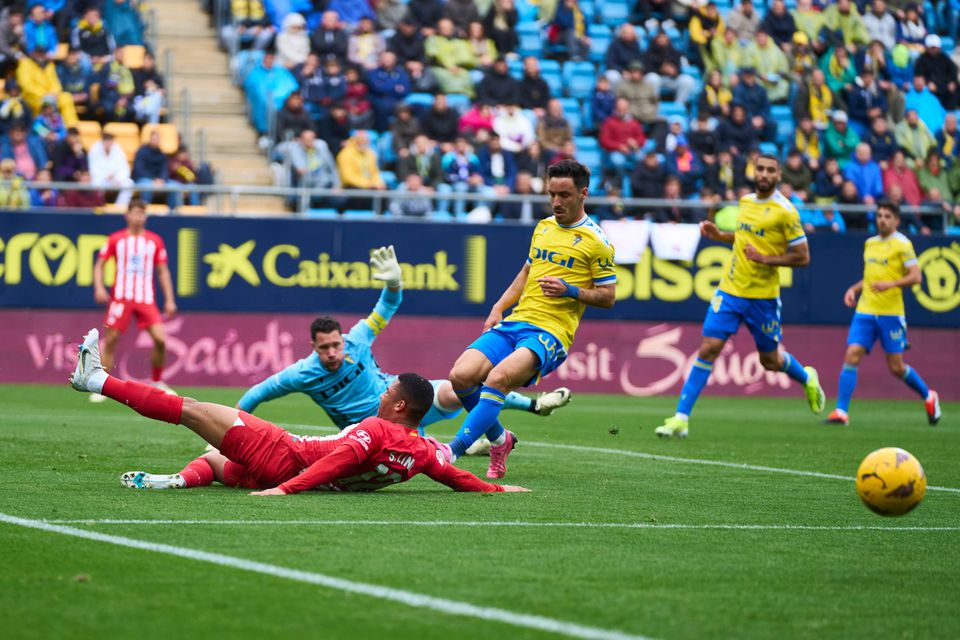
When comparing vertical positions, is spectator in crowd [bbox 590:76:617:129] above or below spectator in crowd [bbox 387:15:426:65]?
below

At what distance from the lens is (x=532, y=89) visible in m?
25.1

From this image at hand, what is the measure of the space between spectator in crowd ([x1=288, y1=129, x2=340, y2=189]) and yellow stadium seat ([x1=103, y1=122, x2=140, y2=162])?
233 centimetres

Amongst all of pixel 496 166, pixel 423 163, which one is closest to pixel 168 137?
pixel 423 163

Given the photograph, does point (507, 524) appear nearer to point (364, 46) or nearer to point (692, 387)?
point (692, 387)

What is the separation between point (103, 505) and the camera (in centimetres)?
801

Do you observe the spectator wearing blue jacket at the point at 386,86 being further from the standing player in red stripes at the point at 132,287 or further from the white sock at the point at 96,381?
the white sock at the point at 96,381

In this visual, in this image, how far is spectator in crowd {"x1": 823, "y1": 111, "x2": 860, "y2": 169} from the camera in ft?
85.6

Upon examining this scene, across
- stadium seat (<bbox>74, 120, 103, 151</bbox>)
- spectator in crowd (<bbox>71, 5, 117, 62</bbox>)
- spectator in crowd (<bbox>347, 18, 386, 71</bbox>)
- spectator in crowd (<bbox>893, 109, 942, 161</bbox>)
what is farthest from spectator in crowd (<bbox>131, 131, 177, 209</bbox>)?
spectator in crowd (<bbox>893, 109, 942, 161</bbox>)

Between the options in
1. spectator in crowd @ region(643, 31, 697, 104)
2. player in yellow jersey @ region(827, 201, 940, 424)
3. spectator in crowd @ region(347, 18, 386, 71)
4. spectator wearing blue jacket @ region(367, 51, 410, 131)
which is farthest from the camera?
spectator in crowd @ region(643, 31, 697, 104)

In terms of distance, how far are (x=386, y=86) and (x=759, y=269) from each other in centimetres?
1063

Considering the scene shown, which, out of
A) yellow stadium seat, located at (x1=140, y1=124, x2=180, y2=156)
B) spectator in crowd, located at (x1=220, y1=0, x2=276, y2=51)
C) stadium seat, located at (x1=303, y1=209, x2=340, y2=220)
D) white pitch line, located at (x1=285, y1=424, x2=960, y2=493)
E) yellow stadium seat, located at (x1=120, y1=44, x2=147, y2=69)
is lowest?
white pitch line, located at (x1=285, y1=424, x2=960, y2=493)

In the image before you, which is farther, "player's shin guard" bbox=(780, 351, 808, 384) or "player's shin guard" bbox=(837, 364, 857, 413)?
"player's shin guard" bbox=(837, 364, 857, 413)

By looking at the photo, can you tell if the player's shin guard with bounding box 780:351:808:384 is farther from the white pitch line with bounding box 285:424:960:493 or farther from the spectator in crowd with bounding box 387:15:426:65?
the spectator in crowd with bounding box 387:15:426:65

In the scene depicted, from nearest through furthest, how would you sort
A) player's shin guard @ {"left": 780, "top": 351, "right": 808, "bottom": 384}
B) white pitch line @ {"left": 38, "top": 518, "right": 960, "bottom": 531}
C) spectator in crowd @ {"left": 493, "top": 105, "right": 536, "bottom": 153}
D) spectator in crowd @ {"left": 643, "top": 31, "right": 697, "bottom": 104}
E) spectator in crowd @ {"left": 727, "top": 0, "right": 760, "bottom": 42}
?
white pitch line @ {"left": 38, "top": 518, "right": 960, "bottom": 531}, player's shin guard @ {"left": 780, "top": 351, "right": 808, "bottom": 384}, spectator in crowd @ {"left": 493, "top": 105, "right": 536, "bottom": 153}, spectator in crowd @ {"left": 643, "top": 31, "right": 697, "bottom": 104}, spectator in crowd @ {"left": 727, "top": 0, "right": 760, "bottom": 42}
